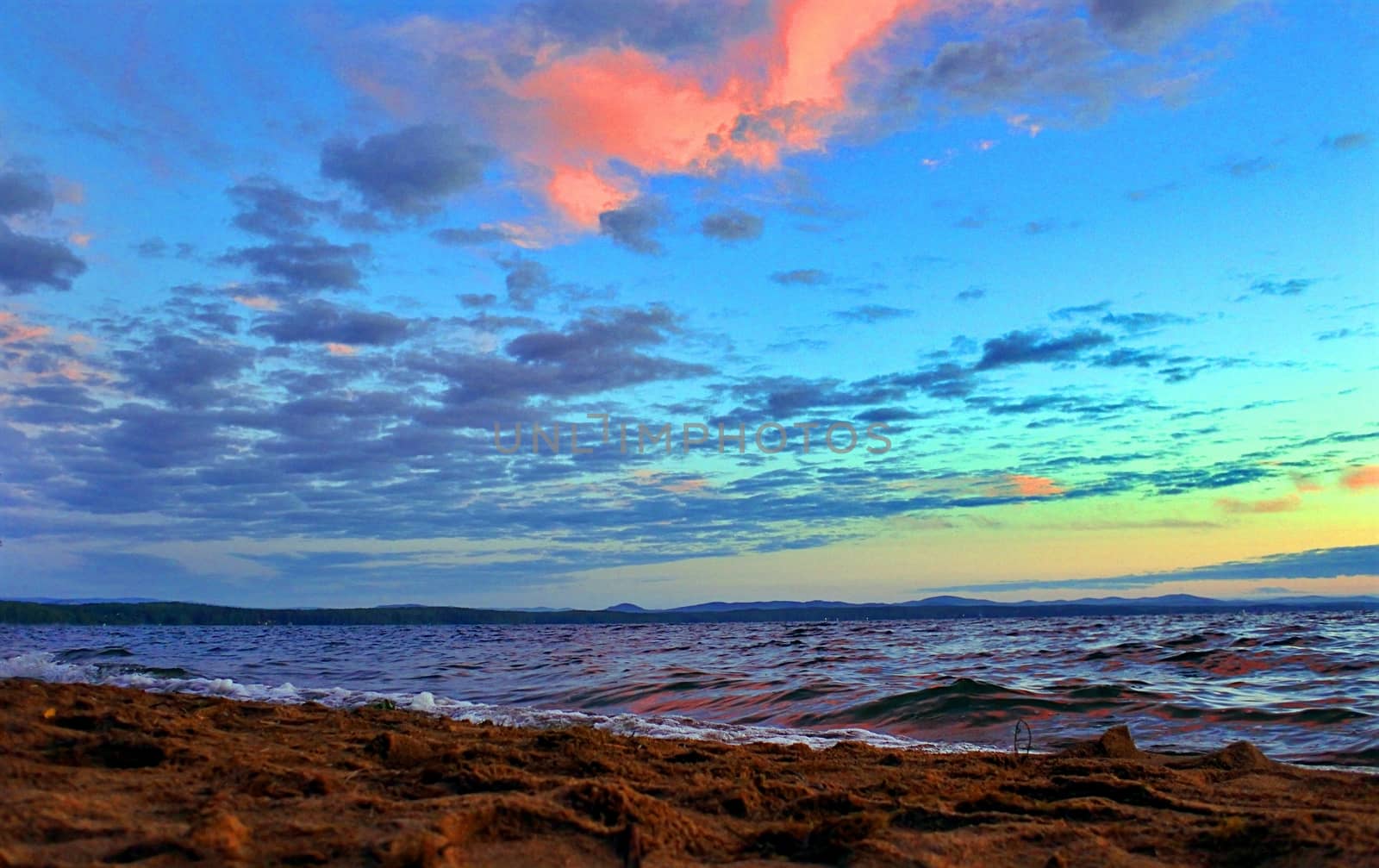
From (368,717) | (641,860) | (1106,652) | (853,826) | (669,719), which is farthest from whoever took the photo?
(1106,652)

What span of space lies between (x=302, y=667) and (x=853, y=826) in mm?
23352

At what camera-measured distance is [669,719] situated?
511 inches

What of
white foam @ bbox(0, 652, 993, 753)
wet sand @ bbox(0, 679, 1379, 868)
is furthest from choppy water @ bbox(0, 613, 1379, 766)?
wet sand @ bbox(0, 679, 1379, 868)

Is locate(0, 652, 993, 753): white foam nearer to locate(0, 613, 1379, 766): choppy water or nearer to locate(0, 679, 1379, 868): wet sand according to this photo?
locate(0, 613, 1379, 766): choppy water

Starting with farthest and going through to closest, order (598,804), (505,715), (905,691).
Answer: (905,691)
(505,715)
(598,804)

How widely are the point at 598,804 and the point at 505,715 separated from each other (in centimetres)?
843

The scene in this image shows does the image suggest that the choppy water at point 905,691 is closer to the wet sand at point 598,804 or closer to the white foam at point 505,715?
the white foam at point 505,715

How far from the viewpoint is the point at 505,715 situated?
13.0 metres

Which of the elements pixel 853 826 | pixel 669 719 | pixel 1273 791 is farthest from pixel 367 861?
pixel 669 719

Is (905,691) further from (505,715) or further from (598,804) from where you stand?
(598,804)

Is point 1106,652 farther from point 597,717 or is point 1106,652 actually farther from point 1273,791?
point 1273,791

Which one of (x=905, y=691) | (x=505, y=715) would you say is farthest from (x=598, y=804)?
(x=905, y=691)

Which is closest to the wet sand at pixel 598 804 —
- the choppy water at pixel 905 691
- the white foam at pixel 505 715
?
the white foam at pixel 505 715

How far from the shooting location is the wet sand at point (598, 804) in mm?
4324
